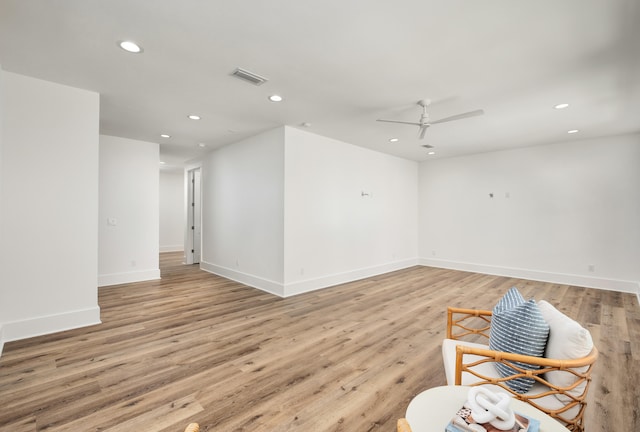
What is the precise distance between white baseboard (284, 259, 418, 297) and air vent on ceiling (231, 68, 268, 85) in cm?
303

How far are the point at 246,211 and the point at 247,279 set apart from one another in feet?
4.24

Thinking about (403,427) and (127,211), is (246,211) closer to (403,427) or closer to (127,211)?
(127,211)

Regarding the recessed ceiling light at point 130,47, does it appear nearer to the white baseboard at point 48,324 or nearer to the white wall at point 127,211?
the white baseboard at point 48,324

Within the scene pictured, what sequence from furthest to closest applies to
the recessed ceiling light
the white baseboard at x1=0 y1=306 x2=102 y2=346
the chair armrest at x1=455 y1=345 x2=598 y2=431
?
the white baseboard at x1=0 y1=306 x2=102 y2=346 → the recessed ceiling light → the chair armrest at x1=455 y1=345 x2=598 y2=431

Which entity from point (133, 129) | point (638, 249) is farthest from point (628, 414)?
point (133, 129)

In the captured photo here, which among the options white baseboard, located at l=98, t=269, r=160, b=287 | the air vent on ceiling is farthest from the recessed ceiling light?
white baseboard, located at l=98, t=269, r=160, b=287

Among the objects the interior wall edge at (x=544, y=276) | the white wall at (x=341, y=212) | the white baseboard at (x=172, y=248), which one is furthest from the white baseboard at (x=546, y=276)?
the white baseboard at (x=172, y=248)

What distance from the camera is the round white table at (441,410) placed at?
3.75 ft

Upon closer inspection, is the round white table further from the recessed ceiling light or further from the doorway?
the doorway

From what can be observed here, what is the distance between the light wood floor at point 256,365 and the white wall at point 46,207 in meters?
0.34

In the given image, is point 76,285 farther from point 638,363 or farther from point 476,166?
point 476,166

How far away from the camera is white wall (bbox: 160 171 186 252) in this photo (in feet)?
32.5

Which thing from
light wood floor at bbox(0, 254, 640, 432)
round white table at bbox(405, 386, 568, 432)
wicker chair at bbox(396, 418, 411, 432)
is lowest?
light wood floor at bbox(0, 254, 640, 432)

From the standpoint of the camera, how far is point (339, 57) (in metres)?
2.67
